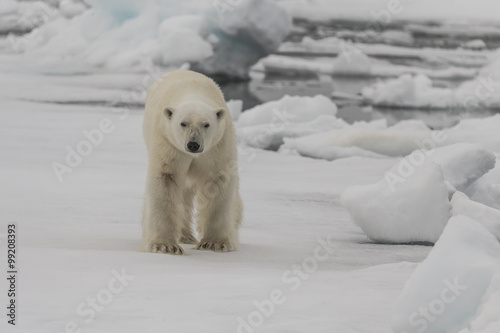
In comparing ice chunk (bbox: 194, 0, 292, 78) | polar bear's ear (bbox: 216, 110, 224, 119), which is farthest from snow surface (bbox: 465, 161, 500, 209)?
ice chunk (bbox: 194, 0, 292, 78)

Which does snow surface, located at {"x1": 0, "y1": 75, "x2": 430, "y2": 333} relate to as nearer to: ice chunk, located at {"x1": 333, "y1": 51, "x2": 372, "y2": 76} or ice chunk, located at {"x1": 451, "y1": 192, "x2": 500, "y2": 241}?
ice chunk, located at {"x1": 451, "y1": 192, "x2": 500, "y2": 241}

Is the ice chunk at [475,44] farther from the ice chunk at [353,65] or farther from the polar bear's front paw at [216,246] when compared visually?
the polar bear's front paw at [216,246]

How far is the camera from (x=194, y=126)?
3350mm

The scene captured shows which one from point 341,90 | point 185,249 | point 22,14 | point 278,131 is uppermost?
point 185,249

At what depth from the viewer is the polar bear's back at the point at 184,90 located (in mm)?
3736

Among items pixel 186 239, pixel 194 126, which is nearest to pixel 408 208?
pixel 186 239

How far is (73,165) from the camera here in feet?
20.4

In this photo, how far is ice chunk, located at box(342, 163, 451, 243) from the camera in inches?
162

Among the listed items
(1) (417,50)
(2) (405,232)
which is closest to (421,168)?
(2) (405,232)

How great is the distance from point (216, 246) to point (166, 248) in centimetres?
28

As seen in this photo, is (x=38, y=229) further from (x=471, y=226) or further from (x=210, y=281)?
(x=471, y=226)

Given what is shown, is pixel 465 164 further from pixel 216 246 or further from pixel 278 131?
pixel 278 131

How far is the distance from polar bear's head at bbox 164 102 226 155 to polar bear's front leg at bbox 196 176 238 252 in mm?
253

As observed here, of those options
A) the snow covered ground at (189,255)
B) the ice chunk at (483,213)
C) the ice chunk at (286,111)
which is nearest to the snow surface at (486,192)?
the snow covered ground at (189,255)
